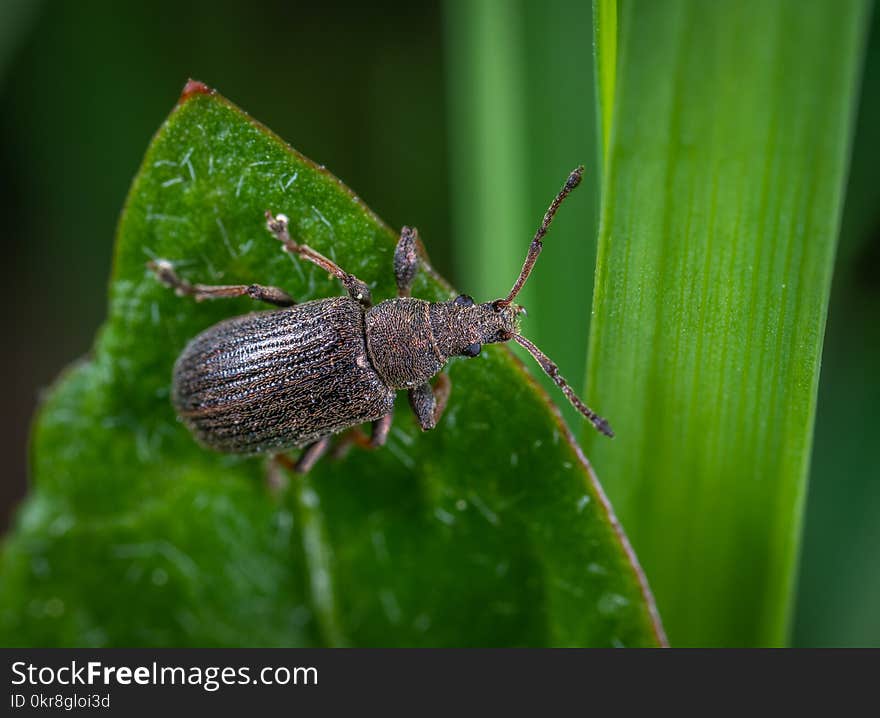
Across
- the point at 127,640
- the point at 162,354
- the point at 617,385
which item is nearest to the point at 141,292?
the point at 162,354

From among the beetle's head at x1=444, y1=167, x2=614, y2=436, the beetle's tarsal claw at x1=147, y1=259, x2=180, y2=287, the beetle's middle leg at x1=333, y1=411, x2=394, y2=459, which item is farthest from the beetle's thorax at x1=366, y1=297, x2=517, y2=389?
the beetle's tarsal claw at x1=147, y1=259, x2=180, y2=287

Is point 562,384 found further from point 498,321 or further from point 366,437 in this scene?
point 366,437

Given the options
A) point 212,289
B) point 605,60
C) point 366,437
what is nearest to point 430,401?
point 366,437

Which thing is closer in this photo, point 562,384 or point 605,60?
point 605,60

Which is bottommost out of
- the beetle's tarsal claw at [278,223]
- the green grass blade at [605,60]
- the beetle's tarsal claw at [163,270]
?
the beetle's tarsal claw at [163,270]

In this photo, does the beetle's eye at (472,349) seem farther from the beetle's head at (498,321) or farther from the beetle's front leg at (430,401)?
the beetle's front leg at (430,401)

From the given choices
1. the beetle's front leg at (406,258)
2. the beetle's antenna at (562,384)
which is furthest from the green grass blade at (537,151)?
the beetle's front leg at (406,258)
